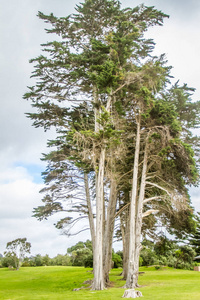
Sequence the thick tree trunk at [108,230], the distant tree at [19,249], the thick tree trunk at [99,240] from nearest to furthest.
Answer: the thick tree trunk at [99,240] → the thick tree trunk at [108,230] → the distant tree at [19,249]

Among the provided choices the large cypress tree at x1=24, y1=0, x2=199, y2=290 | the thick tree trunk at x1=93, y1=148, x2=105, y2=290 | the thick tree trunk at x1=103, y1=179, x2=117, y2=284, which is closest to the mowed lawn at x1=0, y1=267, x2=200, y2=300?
the thick tree trunk at x1=93, y1=148, x2=105, y2=290

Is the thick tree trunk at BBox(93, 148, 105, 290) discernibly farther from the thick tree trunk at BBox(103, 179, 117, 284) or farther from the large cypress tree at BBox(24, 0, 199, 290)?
the thick tree trunk at BBox(103, 179, 117, 284)

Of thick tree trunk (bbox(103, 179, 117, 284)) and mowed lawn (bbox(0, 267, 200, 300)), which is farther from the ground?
thick tree trunk (bbox(103, 179, 117, 284))

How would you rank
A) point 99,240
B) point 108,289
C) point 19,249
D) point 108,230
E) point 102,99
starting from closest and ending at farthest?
point 108,289 → point 99,240 → point 108,230 → point 102,99 → point 19,249

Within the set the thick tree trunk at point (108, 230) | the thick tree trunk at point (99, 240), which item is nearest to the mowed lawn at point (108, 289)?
the thick tree trunk at point (99, 240)

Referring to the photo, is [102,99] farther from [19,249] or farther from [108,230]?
[19,249]

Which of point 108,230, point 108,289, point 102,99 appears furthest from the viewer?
point 102,99

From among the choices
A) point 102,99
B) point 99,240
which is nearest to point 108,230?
point 99,240

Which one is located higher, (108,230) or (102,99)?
(102,99)

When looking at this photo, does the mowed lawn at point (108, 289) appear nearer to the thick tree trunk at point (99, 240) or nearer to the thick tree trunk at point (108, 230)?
the thick tree trunk at point (99, 240)

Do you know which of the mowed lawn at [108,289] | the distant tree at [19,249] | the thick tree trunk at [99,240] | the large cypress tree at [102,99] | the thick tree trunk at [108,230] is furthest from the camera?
the distant tree at [19,249]

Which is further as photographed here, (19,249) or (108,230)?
(19,249)

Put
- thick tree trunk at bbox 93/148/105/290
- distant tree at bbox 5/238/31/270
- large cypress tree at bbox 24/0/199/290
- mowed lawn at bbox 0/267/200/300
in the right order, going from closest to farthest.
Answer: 1. mowed lawn at bbox 0/267/200/300
2. thick tree trunk at bbox 93/148/105/290
3. large cypress tree at bbox 24/0/199/290
4. distant tree at bbox 5/238/31/270

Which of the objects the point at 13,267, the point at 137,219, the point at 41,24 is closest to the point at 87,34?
the point at 41,24
